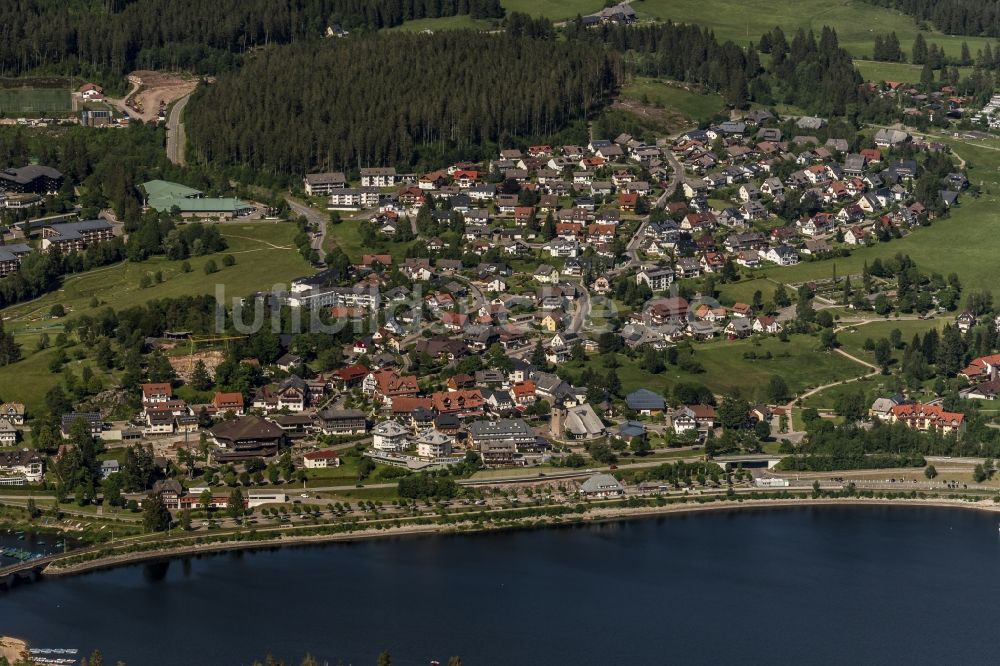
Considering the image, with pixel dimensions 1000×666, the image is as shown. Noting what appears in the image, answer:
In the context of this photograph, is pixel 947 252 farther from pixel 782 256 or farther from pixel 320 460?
pixel 320 460

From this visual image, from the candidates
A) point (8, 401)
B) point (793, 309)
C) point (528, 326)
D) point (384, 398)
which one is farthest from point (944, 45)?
point (8, 401)

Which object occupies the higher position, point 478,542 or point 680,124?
point 680,124

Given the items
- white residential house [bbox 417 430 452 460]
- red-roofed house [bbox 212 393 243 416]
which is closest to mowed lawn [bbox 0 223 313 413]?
red-roofed house [bbox 212 393 243 416]

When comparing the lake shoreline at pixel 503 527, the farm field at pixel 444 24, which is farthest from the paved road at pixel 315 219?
the farm field at pixel 444 24

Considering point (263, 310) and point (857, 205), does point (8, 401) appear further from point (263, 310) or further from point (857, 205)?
point (857, 205)

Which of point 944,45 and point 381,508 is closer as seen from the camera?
point 381,508

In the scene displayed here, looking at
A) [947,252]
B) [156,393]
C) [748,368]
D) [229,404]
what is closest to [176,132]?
[156,393]
